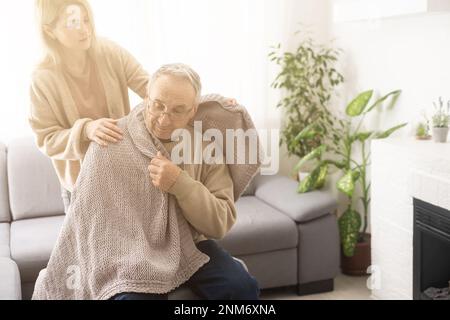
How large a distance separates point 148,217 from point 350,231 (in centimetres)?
169

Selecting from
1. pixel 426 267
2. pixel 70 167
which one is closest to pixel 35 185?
pixel 70 167

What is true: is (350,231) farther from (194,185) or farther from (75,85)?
(75,85)

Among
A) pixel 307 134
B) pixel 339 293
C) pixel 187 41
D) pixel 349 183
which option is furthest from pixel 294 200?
pixel 187 41

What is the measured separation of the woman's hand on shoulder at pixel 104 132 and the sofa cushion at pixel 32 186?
1455 millimetres

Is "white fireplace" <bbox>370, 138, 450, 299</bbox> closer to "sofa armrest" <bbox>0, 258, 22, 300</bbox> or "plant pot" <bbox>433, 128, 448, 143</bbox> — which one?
"plant pot" <bbox>433, 128, 448, 143</bbox>

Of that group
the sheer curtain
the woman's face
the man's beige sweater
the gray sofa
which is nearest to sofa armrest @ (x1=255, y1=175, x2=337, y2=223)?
the gray sofa

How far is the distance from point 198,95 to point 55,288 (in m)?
0.65

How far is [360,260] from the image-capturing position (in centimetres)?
319

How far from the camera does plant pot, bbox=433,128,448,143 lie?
2.57m

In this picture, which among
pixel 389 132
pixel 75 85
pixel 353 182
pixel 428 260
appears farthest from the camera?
pixel 353 182

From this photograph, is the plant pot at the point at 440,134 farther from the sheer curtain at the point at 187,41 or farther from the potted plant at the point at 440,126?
the sheer curtain at the point at 187,41

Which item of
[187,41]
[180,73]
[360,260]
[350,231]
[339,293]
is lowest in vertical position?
[339,293]

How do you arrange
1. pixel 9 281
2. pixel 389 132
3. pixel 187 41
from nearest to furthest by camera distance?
1. pixel 9 281
2. pixel 389 132
3. pixel 187 41

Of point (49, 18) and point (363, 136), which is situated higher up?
point (49, 18)
